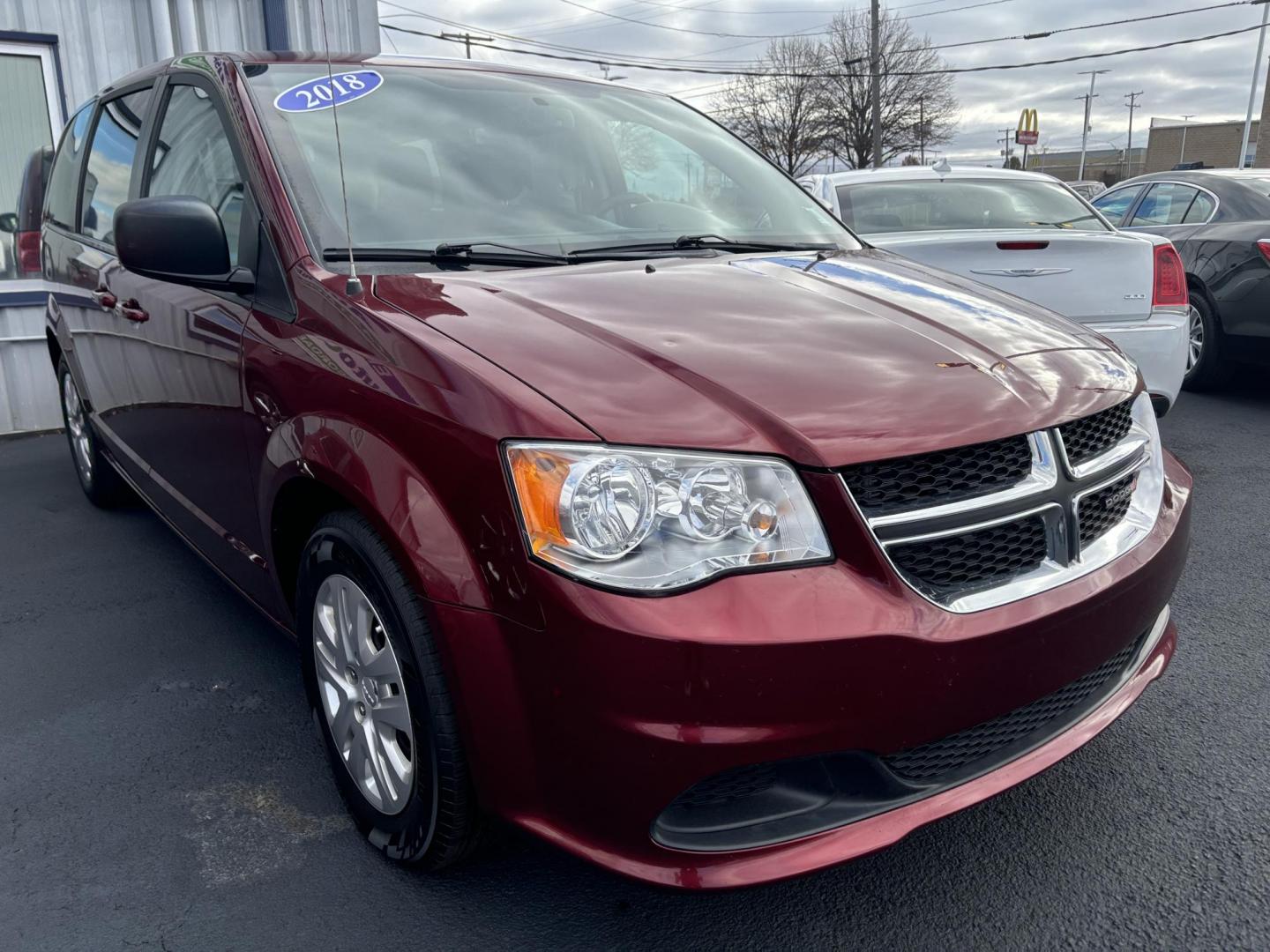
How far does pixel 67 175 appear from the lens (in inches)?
173

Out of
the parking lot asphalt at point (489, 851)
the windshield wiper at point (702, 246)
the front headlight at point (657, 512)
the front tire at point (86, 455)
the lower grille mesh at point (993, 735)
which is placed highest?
the windshield wiper at point (702, 246)

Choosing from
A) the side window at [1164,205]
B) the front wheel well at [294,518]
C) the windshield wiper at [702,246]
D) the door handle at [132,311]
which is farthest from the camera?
the side window at [1164,205]

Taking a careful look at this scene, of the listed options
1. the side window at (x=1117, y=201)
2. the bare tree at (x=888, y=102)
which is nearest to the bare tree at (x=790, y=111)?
the bare tree at (x=888, y=102)

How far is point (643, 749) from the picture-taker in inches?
61.3

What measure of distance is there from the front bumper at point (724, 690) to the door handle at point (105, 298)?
228cm

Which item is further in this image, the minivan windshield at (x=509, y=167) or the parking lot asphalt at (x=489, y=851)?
the minivan windshield at (x=509, y=167)

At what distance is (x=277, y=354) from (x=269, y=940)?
1179mm

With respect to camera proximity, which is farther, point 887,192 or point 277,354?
point 887,192

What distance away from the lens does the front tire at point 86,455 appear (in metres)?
4.50

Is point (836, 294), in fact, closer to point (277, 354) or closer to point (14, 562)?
point (277, 354)

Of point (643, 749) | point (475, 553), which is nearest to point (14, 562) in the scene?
point (475, 553)

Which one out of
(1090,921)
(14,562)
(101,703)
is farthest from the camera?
(14,562)

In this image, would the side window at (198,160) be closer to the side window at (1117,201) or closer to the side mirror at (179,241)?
the side mirror at (179,241)

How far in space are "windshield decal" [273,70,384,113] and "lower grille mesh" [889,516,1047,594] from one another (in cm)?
176
